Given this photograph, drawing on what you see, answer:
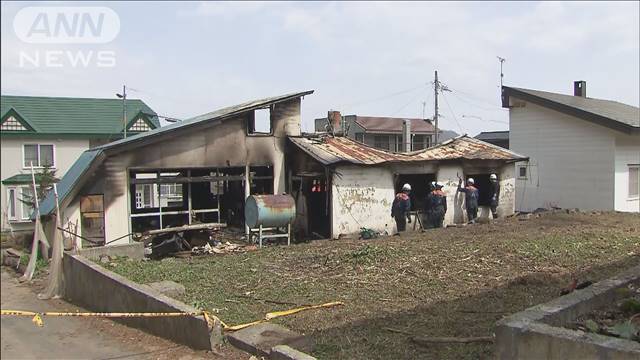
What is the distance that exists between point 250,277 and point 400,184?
9.98m

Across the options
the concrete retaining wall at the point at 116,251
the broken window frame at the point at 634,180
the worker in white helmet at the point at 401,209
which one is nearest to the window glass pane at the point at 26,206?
the concrete retaining wall at the point at 116,251

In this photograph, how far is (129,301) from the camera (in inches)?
321

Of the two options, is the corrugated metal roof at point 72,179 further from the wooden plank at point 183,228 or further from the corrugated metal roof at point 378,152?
the corrugated metal roof at point 378,152

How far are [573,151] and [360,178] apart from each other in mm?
10023

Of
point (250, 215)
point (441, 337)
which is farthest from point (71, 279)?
point (441, 337)

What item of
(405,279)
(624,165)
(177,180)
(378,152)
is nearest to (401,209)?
(378,152)

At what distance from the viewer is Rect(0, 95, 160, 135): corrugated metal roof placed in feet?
91.9

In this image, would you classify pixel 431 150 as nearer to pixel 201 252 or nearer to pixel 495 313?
pixel 201 252

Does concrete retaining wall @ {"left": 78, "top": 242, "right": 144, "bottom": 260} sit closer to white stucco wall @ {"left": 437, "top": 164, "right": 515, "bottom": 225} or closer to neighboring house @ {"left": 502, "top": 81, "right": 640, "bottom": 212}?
white stucco wall @ {"left": 437, "top": 164, "right": 515, "bottom": 225}

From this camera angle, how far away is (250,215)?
1515cm

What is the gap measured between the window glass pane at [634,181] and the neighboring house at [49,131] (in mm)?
23429

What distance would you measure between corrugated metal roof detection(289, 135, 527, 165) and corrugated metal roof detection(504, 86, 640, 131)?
3260 millimetres

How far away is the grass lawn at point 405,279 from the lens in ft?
20.5

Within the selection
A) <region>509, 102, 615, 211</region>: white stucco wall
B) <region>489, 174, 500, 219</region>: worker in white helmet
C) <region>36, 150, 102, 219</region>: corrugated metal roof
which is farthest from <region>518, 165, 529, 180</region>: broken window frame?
<region>36, 150, 102, 219</region>: corrugated metal roof
